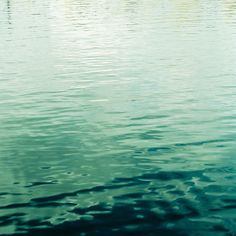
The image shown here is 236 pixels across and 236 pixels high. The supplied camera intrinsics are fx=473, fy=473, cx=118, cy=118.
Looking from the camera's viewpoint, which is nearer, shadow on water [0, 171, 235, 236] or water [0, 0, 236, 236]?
shadow on water [0, 171, 235, 236]

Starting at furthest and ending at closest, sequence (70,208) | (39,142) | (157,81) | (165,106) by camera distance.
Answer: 1. (157,81)
2. (165,106)
3. (39,142)
4. (70,208)

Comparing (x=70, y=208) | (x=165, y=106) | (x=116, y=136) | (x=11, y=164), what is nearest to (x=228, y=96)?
(x=165, y=106)

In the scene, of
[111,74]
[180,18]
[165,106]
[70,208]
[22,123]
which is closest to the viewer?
[70,208]

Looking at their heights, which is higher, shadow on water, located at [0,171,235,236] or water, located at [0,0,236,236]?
shadow on water, located at [0,171,235,236]

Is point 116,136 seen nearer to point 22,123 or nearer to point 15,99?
point 22,123

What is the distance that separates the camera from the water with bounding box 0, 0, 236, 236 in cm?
1702

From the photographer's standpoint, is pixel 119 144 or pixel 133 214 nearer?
pixel 133 214

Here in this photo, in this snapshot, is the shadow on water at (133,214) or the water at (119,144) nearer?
the shadow on water at (133,214)

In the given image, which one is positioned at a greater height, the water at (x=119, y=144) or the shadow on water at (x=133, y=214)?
the shadow on water at (x=133, y=214)

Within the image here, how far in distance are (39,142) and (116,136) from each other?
14.4 feet

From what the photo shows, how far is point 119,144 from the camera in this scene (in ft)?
84.2

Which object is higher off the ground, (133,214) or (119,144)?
(133,214)

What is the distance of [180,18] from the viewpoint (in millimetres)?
110688

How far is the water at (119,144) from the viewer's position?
17016 millimetres
